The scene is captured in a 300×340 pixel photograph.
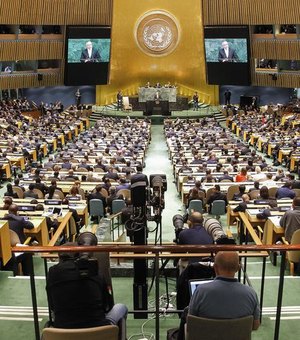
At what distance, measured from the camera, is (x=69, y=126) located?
26641 mm

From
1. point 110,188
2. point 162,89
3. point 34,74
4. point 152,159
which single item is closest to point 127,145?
point 152,159

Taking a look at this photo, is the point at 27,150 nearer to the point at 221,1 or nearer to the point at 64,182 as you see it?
the point at 64,182

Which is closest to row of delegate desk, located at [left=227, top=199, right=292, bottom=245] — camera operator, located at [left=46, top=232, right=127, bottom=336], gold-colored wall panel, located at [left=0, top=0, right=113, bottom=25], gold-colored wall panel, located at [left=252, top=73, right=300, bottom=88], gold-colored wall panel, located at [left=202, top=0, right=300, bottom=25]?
camera operator, located at [left=46, top=232, right=127, bottom=336]

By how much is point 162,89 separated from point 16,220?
2493 cm

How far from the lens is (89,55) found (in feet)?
103

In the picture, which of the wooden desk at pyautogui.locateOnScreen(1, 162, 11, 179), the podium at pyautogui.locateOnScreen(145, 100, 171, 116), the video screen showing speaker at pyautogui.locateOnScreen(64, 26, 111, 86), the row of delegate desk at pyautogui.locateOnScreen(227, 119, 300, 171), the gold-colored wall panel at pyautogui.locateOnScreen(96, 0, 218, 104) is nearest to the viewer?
the wooden desk at pyautogui.locateOnScreen(1, 162, 11, 179)

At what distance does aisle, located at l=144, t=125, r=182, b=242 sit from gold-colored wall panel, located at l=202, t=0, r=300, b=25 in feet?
26.3

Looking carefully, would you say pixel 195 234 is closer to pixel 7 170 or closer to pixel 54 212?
pixel 54 212

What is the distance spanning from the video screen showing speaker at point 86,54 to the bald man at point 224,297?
96.1ft

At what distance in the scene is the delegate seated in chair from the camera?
3.23 metres

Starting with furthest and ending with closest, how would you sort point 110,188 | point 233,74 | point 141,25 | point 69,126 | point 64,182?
point 141,25 → point 233,74 → point 69,126 → point 64,182 → point 110,188

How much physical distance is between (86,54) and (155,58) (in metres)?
5.91

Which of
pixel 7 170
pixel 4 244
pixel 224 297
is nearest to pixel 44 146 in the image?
pixel 7 170

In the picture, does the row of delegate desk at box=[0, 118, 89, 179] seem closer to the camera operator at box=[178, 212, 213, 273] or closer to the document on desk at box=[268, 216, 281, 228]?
the document on desk at box=[268, 216, 281, 228]
